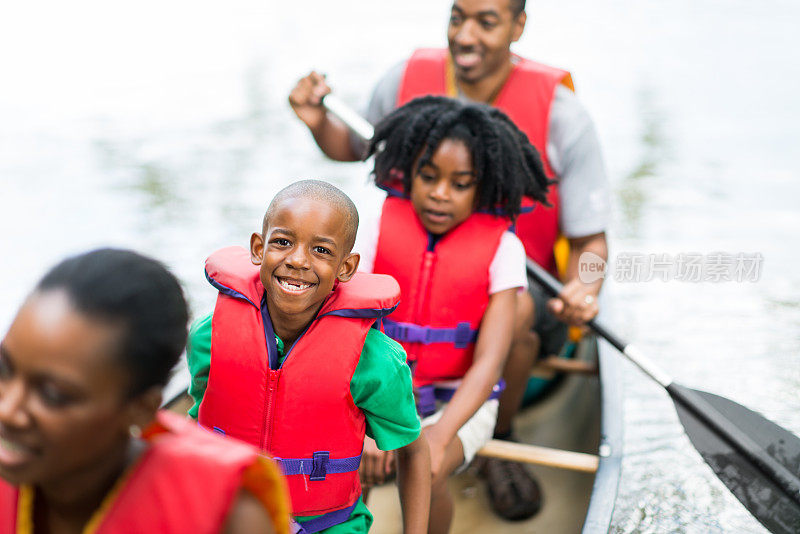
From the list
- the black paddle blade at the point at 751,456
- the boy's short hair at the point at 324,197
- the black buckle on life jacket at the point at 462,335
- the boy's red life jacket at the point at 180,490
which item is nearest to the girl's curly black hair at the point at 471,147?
the black buckle on life jacket at the point at 462,335

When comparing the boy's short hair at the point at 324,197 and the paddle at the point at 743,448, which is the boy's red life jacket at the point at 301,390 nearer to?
the boy's short hair at the point at 324,197

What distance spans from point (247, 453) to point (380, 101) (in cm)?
217

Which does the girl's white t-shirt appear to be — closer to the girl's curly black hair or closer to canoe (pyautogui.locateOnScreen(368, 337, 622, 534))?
the girl's curly black hair

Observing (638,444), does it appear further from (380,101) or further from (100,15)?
(100,15)

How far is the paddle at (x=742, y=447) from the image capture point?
6.96 feet

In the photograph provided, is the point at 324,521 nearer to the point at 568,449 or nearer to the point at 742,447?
the point at 742,447

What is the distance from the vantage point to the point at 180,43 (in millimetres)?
10812

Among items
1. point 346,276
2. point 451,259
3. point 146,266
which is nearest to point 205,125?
point 451,259

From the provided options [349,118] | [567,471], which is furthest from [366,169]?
[567,471]

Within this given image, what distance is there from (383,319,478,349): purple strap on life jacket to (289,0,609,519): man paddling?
42 cm

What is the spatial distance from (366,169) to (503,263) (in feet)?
14.2

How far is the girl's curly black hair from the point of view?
6.88 feet

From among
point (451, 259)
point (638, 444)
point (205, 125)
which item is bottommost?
point (638, 444)

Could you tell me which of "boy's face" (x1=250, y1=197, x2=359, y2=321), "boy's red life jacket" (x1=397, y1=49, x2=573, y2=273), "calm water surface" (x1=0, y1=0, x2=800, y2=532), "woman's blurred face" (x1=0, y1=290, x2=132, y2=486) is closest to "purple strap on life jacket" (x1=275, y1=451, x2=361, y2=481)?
"boy's face" (x1=250, y1=197, x2=359, y2=321)
